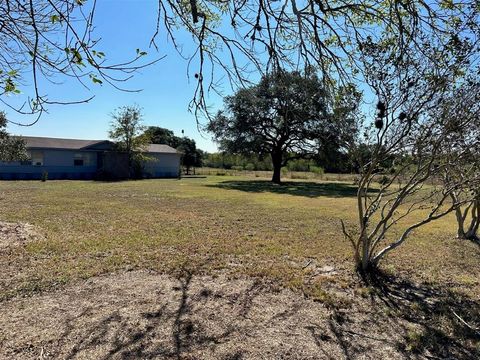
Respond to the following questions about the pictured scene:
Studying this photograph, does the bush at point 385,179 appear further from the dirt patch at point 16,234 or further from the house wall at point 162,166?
the house wall at point 162,166

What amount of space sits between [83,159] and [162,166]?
268 inches

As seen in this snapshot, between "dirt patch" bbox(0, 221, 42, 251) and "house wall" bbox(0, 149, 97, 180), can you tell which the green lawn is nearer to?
"dirt patch" bbox(0, 221, 42, 251)

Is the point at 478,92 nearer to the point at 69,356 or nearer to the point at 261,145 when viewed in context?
the point at 69,356

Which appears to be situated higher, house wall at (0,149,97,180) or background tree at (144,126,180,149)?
background tree at (144,126,180,149)

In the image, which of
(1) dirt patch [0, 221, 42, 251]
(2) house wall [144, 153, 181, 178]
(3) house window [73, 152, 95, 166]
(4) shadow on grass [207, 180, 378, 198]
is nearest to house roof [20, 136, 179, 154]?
(3) house window [73, 152, 95, 166]

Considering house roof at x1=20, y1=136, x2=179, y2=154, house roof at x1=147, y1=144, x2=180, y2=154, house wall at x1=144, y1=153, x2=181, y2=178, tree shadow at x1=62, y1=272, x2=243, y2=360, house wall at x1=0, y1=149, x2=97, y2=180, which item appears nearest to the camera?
tree shadow at x1=62, y1=272, x2=243, y2=360

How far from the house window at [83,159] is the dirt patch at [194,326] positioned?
2549cm

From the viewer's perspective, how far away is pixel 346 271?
4875 millimetres

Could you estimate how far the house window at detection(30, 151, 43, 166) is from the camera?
2512 cm

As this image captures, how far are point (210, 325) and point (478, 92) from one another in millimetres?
3660

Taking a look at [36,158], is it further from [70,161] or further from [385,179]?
[385,179]

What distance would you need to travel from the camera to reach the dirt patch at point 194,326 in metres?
2.72

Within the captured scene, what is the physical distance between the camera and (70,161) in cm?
2667

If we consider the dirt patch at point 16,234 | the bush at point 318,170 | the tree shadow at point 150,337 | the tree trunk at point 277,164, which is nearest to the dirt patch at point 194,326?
the tree shadow at point 150,337
